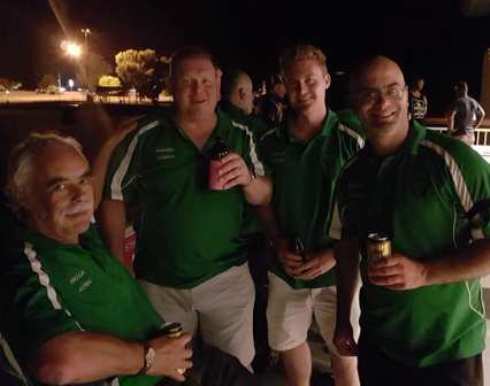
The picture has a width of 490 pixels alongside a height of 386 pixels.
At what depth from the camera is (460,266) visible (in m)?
1.90

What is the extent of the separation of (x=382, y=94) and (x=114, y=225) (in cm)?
153

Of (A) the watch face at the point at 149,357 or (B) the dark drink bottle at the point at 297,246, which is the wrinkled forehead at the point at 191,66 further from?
(A) the watch face at the point at 149,357

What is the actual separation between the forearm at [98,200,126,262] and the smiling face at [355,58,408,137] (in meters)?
1.35

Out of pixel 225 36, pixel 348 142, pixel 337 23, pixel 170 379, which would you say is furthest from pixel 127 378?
pixel 225 36

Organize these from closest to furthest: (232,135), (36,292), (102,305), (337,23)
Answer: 1. (36,292)
2. (102,305)
3. (232,135)
4. (337,23)

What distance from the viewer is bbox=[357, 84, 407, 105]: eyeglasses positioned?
2.11m

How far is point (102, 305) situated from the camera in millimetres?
1817

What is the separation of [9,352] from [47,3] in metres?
78.7

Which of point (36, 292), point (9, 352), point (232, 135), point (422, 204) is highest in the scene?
point (232, 135)

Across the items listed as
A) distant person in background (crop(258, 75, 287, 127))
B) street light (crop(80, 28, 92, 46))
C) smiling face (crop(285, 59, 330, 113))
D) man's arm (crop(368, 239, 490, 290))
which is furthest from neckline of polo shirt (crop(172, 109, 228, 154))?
street light (crop(80, 28, 92, 46))

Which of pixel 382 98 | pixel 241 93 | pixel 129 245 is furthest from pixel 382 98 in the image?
pixel 241 93

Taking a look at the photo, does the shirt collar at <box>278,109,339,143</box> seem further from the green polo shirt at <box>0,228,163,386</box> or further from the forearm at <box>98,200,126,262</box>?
the green polo shirt at <box>0,228,163,386</box>

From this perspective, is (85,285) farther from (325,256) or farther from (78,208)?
(325,256)

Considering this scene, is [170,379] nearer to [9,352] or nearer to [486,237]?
[9,352]
